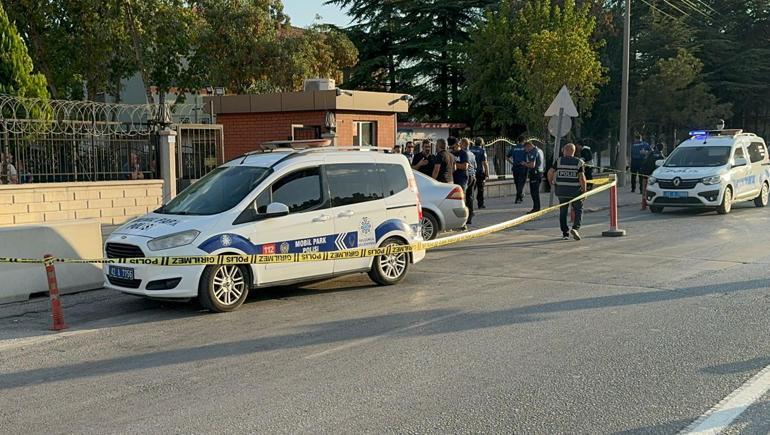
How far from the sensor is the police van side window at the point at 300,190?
889 cm

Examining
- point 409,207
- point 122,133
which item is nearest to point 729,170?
point 409,207

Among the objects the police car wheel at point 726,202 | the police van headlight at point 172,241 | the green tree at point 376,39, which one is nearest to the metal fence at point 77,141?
the police van headlight at point 172,241

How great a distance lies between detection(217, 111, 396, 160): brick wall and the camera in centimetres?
2078

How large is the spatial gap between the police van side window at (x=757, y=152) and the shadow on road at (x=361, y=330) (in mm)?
10969

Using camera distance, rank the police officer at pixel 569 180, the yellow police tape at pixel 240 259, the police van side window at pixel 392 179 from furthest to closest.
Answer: the police officer at pixel 569 180 → the police van side window at pixel 392 179 → the yellow police tape at pixel 240 259

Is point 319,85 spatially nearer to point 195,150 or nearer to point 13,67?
point 195,150

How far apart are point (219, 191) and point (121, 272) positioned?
1.47 meters

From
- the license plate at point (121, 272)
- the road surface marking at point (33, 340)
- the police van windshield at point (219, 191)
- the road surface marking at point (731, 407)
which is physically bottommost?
the road surface marking at point (33, 340)

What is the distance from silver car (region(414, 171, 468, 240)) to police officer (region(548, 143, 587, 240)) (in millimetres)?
1780

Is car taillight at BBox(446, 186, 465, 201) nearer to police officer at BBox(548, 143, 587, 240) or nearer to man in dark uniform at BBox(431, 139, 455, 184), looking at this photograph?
man in dark uniform at BBox(431, 139, 455, 184)

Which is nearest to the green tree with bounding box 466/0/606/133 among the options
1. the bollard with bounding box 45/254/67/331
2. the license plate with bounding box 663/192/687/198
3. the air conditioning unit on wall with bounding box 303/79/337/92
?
the air conditioning unit on wall with bounding box 303/79/337/92

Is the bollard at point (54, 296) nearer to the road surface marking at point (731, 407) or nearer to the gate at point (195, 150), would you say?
the road surface marking at point (731, 407)

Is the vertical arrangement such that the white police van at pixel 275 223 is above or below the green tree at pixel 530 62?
below

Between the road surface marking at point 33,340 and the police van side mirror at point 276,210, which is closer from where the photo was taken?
the road surface marking at point 33,340
